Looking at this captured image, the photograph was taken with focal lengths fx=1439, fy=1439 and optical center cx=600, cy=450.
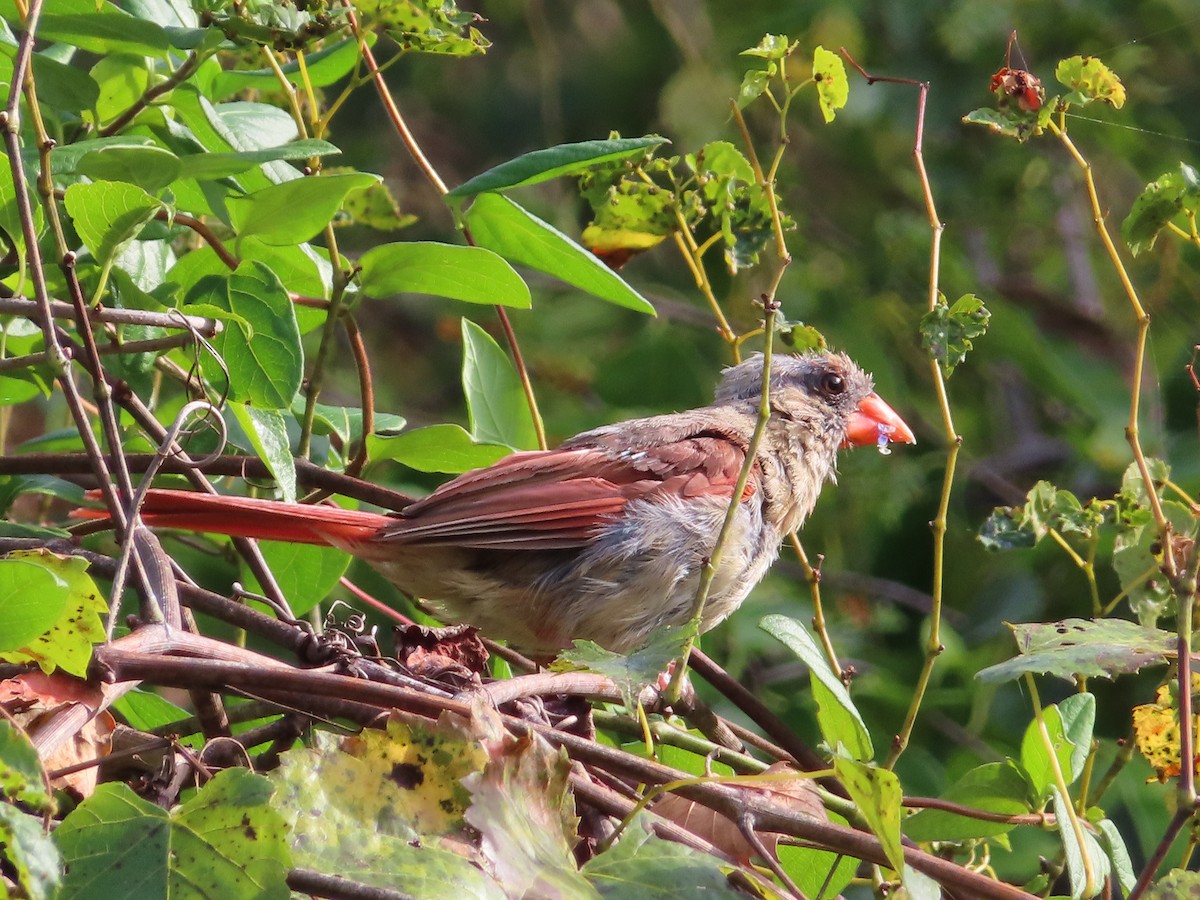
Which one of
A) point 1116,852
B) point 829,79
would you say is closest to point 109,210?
point 829,79

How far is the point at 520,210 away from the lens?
2568mm

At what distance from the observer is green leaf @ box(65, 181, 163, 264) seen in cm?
208

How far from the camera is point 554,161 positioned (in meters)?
2.31

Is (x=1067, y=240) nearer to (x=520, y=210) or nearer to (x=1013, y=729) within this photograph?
(x=1013, y=729)

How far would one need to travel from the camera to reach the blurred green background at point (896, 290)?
16.0 feet

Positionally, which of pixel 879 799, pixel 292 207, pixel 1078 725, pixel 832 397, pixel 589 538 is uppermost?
pixel 292 207

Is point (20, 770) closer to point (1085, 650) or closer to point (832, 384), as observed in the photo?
point (1085, 650)

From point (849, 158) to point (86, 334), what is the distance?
16.9ft

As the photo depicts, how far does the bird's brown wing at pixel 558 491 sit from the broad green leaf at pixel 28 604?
162cm

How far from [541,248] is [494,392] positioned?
519mm

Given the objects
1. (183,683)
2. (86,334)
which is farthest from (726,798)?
(86,334)

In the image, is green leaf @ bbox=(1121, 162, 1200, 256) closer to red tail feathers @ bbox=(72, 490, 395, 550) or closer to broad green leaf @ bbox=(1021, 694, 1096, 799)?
broad green leaf @ bbox=(1021, 694, 1096, 799)

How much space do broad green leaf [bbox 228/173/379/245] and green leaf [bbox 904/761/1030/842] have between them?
4.19 ft

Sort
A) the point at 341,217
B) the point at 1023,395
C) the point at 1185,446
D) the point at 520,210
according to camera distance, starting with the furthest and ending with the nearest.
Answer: the point at 1023,395
the point at 1185,446
the point at 341,217
the point at 520,210
